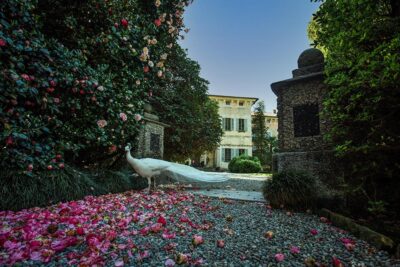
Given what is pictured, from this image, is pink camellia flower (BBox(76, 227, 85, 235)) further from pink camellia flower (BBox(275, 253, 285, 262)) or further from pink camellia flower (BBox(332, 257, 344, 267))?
pink camellia flower (BBox(332, 257, 344, 267))

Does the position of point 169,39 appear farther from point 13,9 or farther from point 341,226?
point 341,226

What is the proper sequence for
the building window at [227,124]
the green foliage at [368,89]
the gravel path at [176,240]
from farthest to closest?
the building window at [227,124], the green foliage at [368,89], the gravel path at [176,240]

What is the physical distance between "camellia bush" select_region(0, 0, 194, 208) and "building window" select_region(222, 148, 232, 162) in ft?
54.5

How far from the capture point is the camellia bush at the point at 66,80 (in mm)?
2936

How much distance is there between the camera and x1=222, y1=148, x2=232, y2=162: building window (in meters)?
21.3

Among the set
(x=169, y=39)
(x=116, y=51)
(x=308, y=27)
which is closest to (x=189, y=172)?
(x=116, y=51)

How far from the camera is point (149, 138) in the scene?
6195 millimetres

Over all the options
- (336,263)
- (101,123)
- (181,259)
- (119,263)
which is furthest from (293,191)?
(101,123)

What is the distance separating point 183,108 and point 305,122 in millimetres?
5950

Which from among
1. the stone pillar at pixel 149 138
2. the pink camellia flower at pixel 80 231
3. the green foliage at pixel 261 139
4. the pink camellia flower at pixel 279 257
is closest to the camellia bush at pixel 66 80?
the stone pillar at pixel 149 138

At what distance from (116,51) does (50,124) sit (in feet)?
6.29

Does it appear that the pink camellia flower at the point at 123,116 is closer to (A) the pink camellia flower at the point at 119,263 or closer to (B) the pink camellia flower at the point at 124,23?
(B) the pink camellia flower at the point at 124,23

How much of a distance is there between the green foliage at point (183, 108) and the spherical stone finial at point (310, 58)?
545 cm

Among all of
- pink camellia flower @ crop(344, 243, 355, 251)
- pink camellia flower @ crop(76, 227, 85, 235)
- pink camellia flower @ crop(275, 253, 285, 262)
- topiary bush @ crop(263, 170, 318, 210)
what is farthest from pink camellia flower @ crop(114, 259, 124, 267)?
Answer: topiary bush @ crop(263, 170, 318, 210)
